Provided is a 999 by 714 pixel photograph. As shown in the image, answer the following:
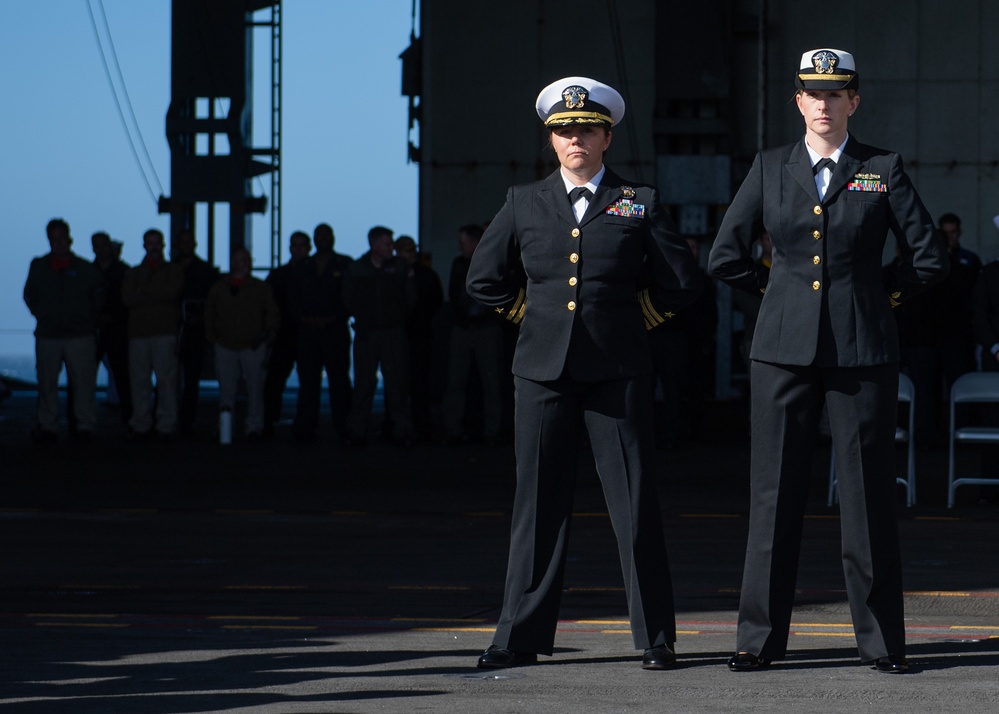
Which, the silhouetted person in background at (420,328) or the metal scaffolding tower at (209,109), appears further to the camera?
the metal scaffolding tower at (209,109)

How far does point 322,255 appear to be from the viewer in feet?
47.5

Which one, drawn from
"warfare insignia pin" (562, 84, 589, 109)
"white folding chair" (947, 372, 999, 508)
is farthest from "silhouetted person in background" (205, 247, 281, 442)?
"warfare insignia pin" (562, 84, 589, 109)

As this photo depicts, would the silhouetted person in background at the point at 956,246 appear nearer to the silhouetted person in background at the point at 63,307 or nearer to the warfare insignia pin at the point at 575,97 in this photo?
the silhouetted person in background at the point at 63,307

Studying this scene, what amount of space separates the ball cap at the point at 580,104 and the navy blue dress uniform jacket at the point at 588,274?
23cm

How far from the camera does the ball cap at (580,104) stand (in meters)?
5.21

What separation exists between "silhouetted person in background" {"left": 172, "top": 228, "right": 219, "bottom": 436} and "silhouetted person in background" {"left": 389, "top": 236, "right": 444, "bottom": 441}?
1.83 m

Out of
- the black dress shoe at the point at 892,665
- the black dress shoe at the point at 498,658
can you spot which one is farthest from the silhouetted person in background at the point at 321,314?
the black dress shoe at the point at 892,665

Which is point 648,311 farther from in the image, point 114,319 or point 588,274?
point 114,319

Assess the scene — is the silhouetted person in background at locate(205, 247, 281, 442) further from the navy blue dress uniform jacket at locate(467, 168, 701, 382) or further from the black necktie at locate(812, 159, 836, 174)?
the black necktie at locate(812, 159, 836, 174)

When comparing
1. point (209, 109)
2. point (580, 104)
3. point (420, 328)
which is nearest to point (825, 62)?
point (580, 104)

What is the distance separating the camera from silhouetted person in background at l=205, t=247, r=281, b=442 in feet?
47.8

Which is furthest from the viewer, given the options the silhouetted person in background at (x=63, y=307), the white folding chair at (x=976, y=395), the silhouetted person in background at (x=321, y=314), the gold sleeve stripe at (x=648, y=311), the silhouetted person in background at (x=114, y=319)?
the silhouetted person in background at (x=114, y=319)

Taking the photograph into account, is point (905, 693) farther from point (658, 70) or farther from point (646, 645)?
point (658, 70)

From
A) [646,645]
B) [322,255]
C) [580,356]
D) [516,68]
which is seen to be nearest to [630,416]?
[580,356]
